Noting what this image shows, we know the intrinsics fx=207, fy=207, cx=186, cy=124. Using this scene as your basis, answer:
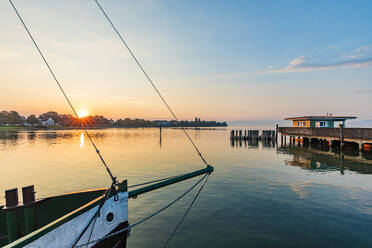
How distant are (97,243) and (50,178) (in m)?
15.3

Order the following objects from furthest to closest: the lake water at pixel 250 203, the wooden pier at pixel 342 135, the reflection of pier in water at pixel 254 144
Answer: the reflection of pier in water at pixel 254 144 < the wooden pier at pixel 342 135 < the lake water at pixel 250 203

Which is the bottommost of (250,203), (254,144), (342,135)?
(254,144)

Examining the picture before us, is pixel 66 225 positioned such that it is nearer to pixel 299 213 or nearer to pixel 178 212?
pixel 178 212

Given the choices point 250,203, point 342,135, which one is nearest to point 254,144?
point 342,135

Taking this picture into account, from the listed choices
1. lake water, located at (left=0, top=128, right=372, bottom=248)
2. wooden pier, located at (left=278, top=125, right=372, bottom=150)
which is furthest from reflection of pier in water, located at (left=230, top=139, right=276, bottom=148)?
lake water, located at (left=0, top=128, right=372, bottom=248)

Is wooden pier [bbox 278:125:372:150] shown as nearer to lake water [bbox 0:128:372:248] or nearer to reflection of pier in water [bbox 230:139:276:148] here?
reflection of pier in water [bbox 230:139:276:148]

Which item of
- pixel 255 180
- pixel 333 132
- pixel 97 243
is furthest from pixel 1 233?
pixel 333 132

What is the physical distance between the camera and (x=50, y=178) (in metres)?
18.0

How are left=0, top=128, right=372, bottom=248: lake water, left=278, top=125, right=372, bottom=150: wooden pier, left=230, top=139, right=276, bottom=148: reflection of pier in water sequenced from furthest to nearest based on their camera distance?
left=230, top=139, right=276, bottom=148: reflection of pier in water
left=278, top=125, right=372, bottom=150: wooden pier
left=0, top=128, right=372, bottom=248: lake water

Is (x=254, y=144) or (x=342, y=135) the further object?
(x=254, y=144)

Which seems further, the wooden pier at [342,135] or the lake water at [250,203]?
the wooden pier at [342,135]

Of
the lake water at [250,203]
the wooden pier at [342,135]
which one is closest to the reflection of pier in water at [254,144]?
the wooden pier at [342,135]

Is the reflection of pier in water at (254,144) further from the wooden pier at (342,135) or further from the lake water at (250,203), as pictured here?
the lake water at (250,203)

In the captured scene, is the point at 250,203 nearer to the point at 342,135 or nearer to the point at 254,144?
the point at 342,135
